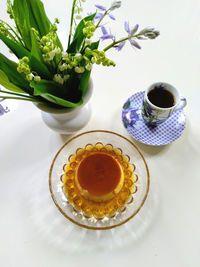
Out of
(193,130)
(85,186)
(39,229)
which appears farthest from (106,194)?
(193,130)

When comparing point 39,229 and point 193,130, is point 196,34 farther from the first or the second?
point 39,229

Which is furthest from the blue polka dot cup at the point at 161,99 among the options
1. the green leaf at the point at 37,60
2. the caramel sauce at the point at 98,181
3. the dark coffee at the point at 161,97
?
the green leaf at the point at 37,60

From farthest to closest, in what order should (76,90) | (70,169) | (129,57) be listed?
(129,57), (70,169), (76,90)

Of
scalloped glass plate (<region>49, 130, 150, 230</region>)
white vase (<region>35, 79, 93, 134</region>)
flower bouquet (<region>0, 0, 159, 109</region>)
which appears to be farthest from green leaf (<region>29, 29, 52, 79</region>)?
scalloped glass plate (<region>49, 130, 150, 230</region>)

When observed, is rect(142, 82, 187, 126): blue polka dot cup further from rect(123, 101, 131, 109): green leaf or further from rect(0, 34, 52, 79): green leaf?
rect(0, 34, 52, 79): green leaf

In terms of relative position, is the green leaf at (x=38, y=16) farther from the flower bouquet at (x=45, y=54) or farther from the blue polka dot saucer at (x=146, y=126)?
the blue polka dot saucer at (x=146, y=126)
